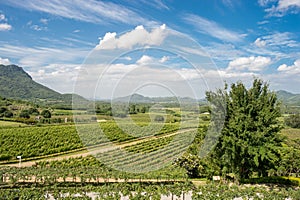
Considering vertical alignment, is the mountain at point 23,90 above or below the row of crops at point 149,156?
above

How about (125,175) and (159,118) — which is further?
(159,118)

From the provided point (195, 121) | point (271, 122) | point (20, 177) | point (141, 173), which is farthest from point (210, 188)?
point (20, 177)

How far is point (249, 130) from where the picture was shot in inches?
548

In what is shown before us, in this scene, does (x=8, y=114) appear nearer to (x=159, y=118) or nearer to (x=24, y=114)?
(x=24, y=114)

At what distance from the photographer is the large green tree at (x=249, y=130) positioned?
44.2 ft

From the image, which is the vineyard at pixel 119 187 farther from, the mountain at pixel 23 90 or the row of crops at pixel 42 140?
the mountain at pixel 23 90

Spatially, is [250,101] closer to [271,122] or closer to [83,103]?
[271,122]

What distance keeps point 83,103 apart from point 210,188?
666cm

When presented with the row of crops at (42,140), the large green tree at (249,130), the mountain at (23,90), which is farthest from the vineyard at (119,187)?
the mountain at (23,90)

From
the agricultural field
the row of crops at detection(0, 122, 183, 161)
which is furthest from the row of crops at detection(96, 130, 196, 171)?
the row of crops at detection(0, 122, 183, 161)

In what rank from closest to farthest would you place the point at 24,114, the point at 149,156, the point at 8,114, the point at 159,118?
1. the point at 159,118
2. the point at 149,156
3. the point at 8,114
4. the point at 24,114

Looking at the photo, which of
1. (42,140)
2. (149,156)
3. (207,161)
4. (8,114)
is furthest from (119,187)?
(8,114)

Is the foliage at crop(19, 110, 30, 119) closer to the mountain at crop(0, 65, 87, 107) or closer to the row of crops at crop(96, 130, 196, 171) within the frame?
the row of crops at crop(96, 130, 196, 171)

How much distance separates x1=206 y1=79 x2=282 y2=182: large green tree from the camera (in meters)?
13.5
